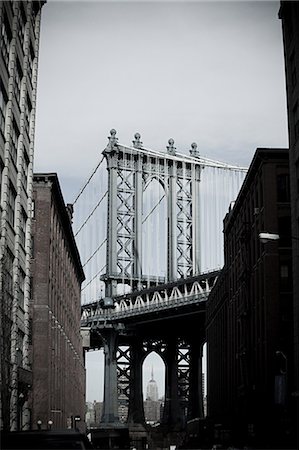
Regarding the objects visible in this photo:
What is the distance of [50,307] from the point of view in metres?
84.0

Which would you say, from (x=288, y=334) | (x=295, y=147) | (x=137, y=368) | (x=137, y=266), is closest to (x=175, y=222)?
(x=137, y=266)

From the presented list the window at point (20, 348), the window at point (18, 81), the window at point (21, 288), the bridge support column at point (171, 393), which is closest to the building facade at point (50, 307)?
the window at point (20, 348)

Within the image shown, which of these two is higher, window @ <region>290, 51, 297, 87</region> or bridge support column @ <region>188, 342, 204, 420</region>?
window @ <region>290, 51, 297, 87</region>

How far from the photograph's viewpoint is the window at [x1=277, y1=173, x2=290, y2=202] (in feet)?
246

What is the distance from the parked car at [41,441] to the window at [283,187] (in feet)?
162

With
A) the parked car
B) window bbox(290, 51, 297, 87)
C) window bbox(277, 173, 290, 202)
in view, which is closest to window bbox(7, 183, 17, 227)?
window bbox(290, 51, 297, 87)

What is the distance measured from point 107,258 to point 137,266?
6.57 meters

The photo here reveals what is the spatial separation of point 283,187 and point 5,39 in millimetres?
29400

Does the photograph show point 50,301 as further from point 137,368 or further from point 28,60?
point 137,368

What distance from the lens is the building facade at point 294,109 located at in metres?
55.8

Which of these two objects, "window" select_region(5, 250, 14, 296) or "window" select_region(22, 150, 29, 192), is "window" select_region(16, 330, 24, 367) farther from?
"window" select_region(22, 150, 29, 192)

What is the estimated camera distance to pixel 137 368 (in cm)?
16850

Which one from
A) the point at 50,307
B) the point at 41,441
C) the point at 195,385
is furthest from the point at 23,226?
the point at 195,385

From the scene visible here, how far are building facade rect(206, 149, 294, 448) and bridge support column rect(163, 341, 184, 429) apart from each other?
224ft
